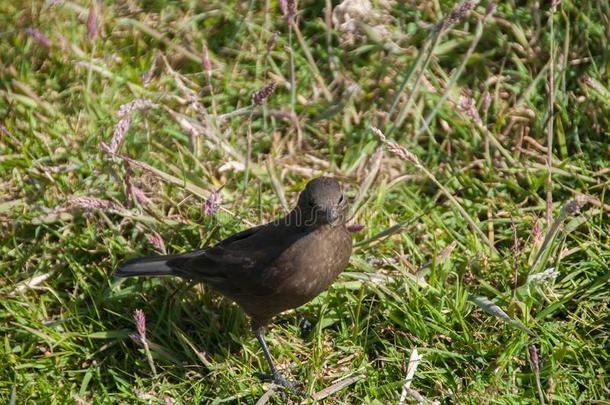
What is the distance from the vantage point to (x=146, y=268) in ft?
15.7

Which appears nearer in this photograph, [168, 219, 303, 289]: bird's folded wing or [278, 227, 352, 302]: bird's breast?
[278, 227, 352, 302]: bird's breast

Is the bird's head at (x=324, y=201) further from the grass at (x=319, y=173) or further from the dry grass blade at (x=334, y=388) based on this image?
the dry grass blade at (x=334, y=388)

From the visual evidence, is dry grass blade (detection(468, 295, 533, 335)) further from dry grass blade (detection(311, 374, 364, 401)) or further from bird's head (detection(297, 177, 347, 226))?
bird's head (detection(297, 177, 347, 226))

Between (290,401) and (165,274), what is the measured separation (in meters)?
0.94

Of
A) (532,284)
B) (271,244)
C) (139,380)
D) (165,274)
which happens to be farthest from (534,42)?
(139,380)

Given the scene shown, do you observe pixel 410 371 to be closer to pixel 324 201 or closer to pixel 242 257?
pixel 324 201

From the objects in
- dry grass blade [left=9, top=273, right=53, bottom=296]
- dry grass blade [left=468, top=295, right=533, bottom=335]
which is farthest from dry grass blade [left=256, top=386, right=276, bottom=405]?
dry grass blade [left=9, top=273, right=53, bottom=296]

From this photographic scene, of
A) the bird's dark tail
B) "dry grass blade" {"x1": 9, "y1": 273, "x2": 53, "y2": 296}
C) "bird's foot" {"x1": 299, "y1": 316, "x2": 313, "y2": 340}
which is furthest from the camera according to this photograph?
"dry grass blade" {"x1": 9, "y1": 273, "x2": 53, "y2": 296}

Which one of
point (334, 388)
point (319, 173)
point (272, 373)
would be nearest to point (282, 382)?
point (272, 373)

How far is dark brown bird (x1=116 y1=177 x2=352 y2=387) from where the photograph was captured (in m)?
4.54

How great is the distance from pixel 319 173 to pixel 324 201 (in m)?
1.22

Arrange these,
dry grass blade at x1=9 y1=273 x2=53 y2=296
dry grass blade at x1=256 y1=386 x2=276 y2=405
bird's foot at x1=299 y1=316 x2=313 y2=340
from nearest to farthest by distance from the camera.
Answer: dry grass blade at x1=256 y1=386 x2=276 y2=405 < bird's foot at x1=299 y1=316 x2=313 y2=340 < dry grass blade at x1=9 y1=273 x2=53 y2=296

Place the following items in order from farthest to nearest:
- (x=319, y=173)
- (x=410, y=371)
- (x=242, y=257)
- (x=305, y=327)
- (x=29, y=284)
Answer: (x=319, y=173), (x=29, y=284), (x=305, y=327), (x=242, y=257), (x=410, y=371)

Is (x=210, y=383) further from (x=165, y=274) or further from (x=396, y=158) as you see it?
(x=396, y=158)
